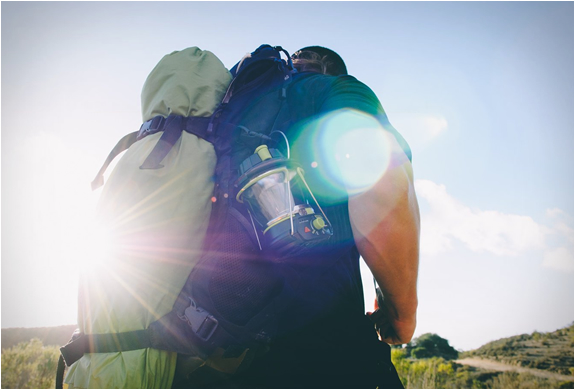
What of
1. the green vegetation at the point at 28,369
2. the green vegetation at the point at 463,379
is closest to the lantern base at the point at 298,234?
the green vegetation at the point at 463,379

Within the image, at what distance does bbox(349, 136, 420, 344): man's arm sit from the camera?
1365 mm

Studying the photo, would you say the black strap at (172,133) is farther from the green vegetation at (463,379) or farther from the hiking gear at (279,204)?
the green vegetation at (463,379)

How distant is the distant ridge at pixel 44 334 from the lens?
12864 millimetres

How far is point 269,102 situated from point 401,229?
2.99ft

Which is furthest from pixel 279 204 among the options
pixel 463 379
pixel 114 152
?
pixel 463 379

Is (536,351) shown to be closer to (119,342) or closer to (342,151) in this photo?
(342,151)

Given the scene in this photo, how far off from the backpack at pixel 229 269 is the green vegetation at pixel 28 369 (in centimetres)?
826

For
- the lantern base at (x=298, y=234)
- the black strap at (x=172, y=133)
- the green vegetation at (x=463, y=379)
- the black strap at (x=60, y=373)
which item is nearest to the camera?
the lantern base at (x=298, y=234)

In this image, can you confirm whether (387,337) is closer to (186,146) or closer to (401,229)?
(401,229)

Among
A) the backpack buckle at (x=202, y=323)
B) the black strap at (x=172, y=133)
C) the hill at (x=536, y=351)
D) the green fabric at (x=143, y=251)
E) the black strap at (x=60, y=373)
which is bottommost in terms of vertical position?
the hill at (x=536, y=351)

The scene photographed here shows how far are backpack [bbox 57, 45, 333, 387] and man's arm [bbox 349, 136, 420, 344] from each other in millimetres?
159

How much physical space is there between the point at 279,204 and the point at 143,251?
690mm

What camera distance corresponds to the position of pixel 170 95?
1816 millimetres

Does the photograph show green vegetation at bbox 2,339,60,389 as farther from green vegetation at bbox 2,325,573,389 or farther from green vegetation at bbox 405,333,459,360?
green vegetation at bbox 405,333,459,360
